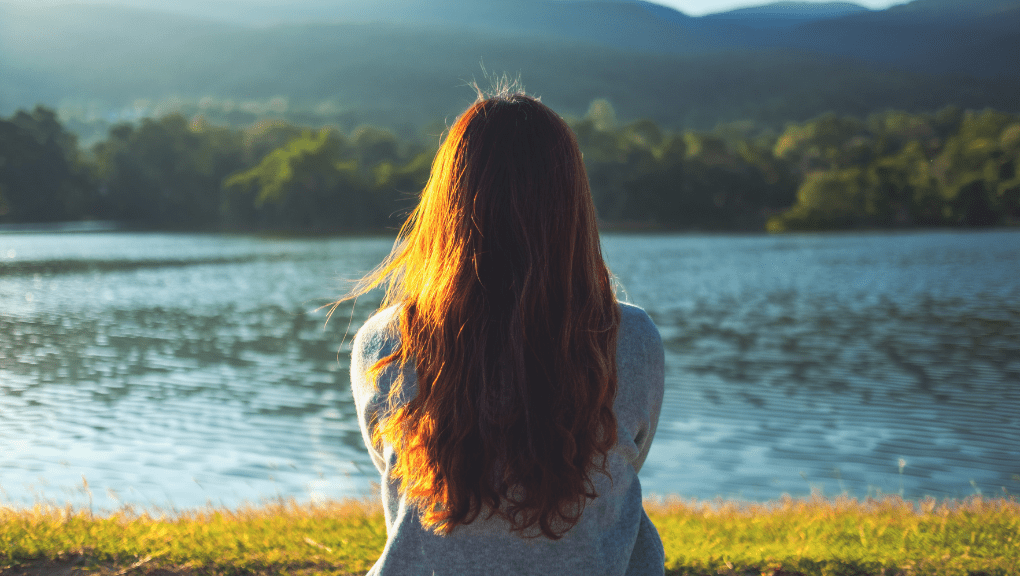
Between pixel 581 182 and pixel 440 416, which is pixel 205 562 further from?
pixel 581 182

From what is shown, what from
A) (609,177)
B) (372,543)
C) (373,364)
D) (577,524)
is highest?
(609,177)

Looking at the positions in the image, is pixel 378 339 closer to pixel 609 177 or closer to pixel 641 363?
pixel 641 363

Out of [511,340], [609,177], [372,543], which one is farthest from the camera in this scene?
[609,177]

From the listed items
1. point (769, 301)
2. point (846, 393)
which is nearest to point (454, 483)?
point (846, 393)

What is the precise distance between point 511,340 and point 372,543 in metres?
3.54

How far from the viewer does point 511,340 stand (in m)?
1.83

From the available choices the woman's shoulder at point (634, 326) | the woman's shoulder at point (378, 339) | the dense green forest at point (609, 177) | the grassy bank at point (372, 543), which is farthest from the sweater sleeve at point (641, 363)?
the dense green forest at point (609, 177)

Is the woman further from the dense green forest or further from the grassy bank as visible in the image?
the dense green forest

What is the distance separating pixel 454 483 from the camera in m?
1.84

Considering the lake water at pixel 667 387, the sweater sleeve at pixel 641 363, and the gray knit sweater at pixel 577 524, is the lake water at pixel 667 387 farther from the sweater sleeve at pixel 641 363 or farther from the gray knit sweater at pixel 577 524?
the sweater sleeve at pixel 641 363

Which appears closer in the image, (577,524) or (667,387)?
(577,524)

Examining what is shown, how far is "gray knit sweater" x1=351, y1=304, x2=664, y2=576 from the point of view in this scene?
190 cm

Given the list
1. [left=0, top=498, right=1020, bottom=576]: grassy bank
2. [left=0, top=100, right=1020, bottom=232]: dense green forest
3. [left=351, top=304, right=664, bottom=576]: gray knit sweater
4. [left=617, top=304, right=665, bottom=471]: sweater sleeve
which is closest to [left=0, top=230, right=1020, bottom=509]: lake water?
[left=0, top=498, right=1020, bottom=576]: grassy bank

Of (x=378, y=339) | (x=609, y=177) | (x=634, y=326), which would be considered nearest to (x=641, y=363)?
(x=634, y=326)
